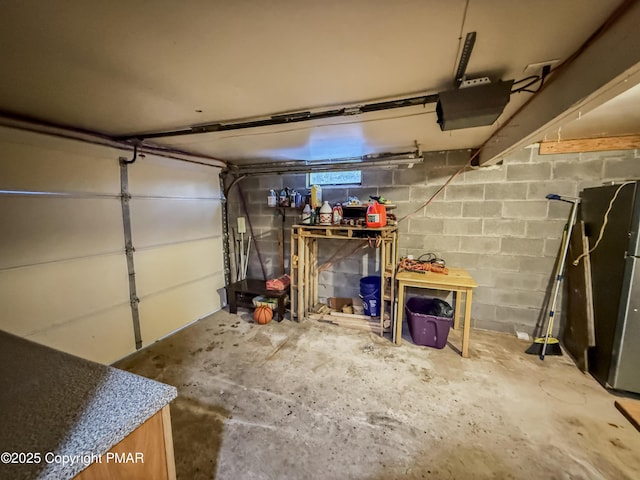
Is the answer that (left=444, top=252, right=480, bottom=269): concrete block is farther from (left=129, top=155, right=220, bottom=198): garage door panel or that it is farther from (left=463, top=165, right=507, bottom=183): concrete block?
→ (left=129, top=155, right=220, bottom=198): garage door panel

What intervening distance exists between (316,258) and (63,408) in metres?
2.99

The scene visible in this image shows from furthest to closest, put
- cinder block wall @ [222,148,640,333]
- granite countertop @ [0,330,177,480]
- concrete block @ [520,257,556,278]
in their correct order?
concrete block @ [520,257,556,278], cinder block wall @ [222,148,640,333], granite countertop @ [0,330,177,480]

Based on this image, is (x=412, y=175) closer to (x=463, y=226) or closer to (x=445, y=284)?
(x=463, y=226)

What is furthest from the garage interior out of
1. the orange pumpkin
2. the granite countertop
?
the orange pumpkin

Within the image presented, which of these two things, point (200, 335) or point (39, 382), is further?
point (200, 335)

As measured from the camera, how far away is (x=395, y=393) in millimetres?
2049

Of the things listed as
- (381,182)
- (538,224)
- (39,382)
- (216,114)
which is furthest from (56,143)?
(538,224)

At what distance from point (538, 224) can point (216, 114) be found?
10.7 ft

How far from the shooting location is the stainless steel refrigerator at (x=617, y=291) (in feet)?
6.29

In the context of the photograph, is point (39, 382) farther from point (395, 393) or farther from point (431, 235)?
point (431, 235)

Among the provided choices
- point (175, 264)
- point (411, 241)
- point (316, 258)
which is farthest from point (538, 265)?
point (175, 264)

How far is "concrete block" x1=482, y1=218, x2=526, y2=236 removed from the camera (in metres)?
2.81

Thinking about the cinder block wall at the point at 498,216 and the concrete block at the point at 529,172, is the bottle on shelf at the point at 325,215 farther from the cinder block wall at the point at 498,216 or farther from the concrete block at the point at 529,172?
the concrete block at the point at 529,172

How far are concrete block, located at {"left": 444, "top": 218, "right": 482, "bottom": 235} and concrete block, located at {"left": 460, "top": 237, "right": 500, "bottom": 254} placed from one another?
0.08m
